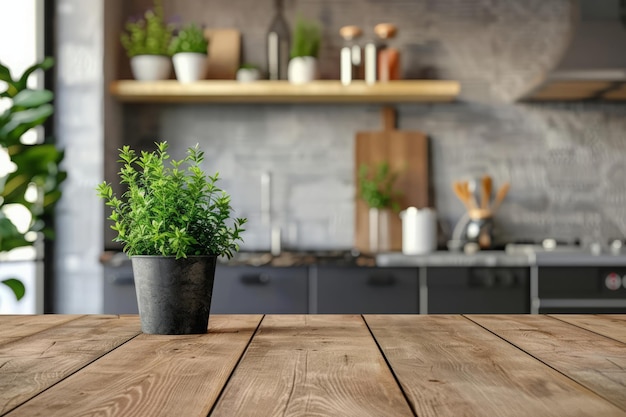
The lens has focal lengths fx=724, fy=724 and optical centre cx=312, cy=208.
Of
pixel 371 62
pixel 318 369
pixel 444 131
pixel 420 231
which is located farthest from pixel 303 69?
pixel 318 369

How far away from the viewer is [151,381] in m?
0.83

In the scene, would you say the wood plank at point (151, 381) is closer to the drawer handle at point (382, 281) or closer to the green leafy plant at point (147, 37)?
the drawer handle at point (382, 281)

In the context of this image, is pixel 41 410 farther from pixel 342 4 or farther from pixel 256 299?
pixel 342 4

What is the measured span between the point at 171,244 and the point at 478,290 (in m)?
2.29

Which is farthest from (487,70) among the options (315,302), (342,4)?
(315,302)

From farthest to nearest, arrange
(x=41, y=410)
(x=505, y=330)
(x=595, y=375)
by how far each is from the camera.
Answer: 1. (x=505, y=330)
2. (x=595, y=375)
3. (x=41, y=410)

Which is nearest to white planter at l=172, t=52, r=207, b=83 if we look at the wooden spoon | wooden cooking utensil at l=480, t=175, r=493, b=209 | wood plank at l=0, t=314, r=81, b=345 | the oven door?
the wooden spoon

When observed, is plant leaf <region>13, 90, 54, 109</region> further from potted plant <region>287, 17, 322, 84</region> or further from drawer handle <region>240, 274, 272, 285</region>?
potted plant <region>287, 17, 322, 84</region>

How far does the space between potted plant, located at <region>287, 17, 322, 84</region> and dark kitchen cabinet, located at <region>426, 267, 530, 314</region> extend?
3.94ft

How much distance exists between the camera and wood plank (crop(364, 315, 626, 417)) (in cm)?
71

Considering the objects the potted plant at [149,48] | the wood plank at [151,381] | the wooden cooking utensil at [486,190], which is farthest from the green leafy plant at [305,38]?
the wood plank at [151,381]

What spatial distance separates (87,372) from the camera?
885 mm

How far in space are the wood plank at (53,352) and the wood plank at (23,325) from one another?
0.07ft

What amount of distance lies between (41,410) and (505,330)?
822 mm
